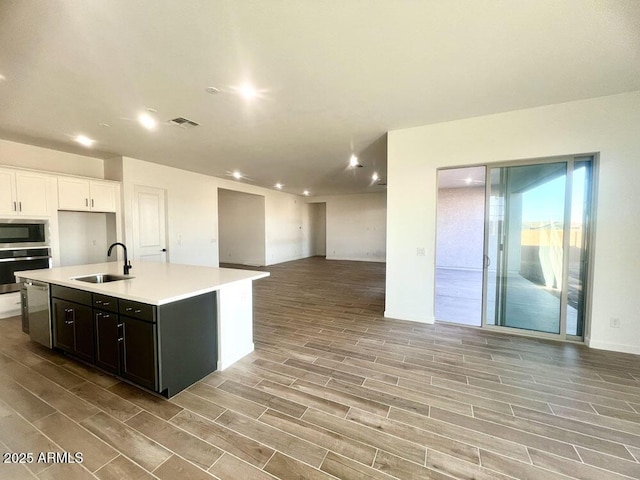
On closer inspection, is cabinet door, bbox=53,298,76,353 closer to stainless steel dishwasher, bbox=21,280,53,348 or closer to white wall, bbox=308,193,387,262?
stainless steel dishwasher, bbox=21,280,53,348

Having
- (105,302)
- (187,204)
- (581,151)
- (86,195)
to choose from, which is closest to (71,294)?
(105,302)

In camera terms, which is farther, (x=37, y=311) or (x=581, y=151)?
(x=581, y=151)

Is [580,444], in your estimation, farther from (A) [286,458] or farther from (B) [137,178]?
(B) [137,178]

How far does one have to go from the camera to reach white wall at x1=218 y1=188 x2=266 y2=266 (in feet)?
32.0

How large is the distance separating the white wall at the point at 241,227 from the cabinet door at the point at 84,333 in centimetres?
709

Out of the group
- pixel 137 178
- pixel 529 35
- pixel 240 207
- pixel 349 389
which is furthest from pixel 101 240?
pixel 529 35

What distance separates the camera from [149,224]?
5891 mm

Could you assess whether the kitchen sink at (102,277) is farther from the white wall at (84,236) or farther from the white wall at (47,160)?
the white wall at (47,160)

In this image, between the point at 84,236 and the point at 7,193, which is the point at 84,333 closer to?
the point at 7,193

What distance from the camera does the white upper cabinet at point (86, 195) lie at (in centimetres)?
454

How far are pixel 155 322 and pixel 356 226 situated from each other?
9.78 metres

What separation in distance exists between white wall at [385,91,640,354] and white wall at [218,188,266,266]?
6716 millimetres

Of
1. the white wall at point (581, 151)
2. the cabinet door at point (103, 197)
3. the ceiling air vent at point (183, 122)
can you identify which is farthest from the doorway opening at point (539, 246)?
the cabinet door at point (103, 197)

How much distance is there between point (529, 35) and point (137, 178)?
21.3 feet
